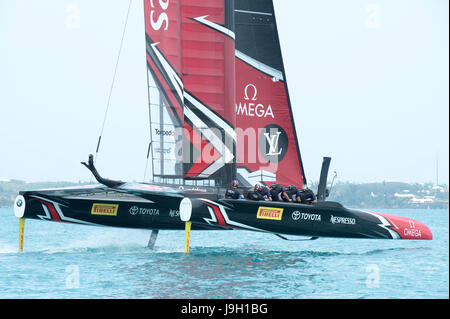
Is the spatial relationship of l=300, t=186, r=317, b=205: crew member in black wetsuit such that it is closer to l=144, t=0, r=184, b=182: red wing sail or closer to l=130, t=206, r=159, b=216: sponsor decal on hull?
l=144, t=0, r=184, b=182: red wing sail

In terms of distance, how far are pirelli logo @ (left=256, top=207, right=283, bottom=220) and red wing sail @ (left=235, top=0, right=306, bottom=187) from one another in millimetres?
3541

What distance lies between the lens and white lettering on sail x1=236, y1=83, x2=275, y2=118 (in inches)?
647

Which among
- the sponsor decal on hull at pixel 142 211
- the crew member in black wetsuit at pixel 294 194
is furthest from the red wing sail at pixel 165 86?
the crew member in black wetsuit at pixel 294 194

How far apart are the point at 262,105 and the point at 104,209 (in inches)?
217

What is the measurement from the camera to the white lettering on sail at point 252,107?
1644cm

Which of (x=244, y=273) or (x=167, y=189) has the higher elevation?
(x=167, y=189)

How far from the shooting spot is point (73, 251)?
14.0m

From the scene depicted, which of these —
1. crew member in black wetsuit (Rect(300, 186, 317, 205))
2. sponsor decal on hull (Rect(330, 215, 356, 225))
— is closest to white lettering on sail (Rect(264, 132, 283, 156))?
crew member in black wetsuit (Rect(300, 186, 317, 205))

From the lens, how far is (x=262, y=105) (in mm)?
16531

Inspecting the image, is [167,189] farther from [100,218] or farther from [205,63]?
[205,63]

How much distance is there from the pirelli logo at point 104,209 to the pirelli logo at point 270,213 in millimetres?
2864

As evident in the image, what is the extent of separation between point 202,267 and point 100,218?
273 cm
